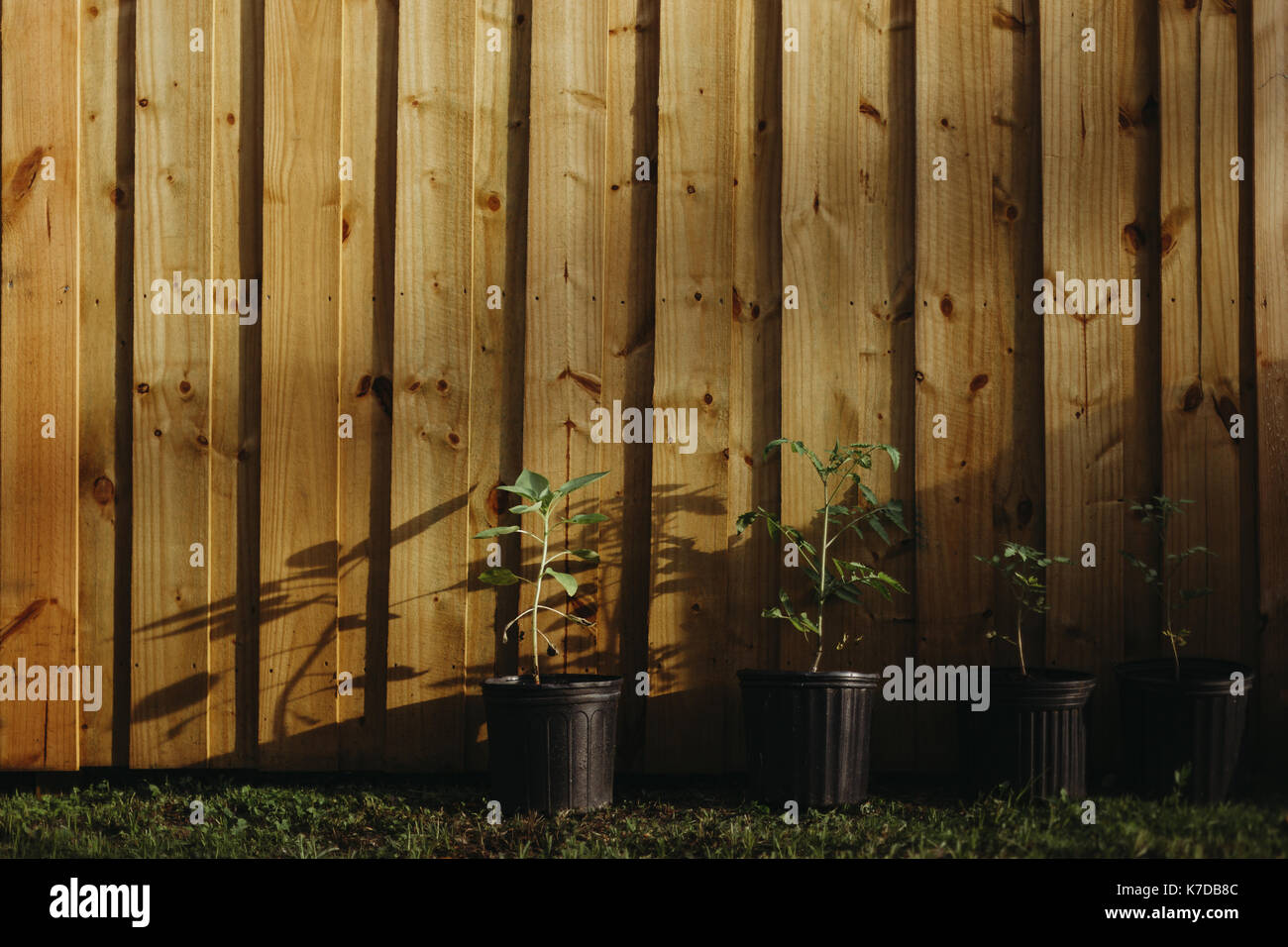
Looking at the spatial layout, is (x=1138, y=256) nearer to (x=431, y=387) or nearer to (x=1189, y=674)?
(x=1189, y=674)

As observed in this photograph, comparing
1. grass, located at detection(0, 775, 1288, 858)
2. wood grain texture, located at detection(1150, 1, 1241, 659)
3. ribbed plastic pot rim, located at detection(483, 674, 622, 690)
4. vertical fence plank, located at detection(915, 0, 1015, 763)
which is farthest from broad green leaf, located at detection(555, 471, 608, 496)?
wood grain texture, located at detection(1150, 1, 1241, 659)

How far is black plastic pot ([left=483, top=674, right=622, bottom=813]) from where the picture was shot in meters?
2.83

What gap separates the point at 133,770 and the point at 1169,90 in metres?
4.53

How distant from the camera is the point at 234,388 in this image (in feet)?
10.8

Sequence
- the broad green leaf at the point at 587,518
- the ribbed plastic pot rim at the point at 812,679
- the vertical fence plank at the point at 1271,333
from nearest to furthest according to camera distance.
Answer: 1. the ribbed plastic pot rim at the point at 812,679
2. the broad green leaf at the point at 587,518
3. the vertical fence plank at the point at 1271,333

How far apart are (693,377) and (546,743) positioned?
1368 millimetres

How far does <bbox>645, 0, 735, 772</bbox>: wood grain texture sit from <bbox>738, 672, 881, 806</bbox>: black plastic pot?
371mm

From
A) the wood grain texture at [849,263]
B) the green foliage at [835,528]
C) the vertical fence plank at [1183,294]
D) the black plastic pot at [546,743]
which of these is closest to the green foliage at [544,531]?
the black plastic pot at [546,743]

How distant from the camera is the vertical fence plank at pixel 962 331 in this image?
3246mm

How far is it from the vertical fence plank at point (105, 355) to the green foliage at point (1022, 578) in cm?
309

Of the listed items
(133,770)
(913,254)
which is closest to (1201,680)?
(913,254)

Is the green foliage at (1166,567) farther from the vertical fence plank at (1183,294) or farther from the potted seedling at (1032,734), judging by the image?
the potted seedling at (1032,734)

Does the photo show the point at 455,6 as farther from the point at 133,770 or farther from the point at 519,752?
the point at 133,770

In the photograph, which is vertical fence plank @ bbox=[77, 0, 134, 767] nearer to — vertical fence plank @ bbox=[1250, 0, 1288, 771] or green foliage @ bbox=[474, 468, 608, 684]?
green foliage @ bbox=[474, 468, 608, 684]
